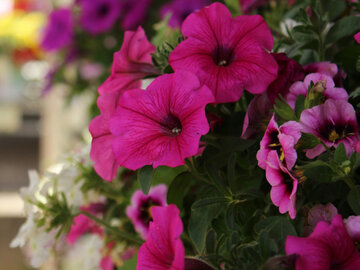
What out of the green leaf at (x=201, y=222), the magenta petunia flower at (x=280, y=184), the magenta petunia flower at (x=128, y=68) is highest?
the magenta petunia flower at (x=128, y=68)

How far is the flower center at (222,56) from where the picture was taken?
321 mm

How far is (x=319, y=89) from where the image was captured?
0.29m

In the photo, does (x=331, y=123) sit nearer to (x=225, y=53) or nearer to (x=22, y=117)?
(x=225, y=53)

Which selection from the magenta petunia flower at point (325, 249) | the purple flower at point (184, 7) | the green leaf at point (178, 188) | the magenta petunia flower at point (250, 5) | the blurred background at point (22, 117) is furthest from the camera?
the blurred background at point (22, 117)

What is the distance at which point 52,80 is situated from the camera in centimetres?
101

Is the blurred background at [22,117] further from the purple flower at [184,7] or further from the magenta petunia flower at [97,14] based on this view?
the purple flower at [184,7]

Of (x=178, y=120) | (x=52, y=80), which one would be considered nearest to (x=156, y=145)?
(x=178, y=120)

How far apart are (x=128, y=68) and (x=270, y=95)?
108 millimetres

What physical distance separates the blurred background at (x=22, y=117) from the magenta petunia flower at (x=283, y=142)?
1099 millimetres

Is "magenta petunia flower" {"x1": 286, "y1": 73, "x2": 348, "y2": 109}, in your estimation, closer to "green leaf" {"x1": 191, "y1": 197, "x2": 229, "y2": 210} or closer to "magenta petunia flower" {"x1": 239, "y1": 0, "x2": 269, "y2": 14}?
"green leaf" {"x1": 191, "y1": 197, "x2": 229, "y2": 210}

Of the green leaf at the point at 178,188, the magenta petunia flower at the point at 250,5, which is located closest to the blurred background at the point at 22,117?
the magenta petunia flower at the point at 250,5

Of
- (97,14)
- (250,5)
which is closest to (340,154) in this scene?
(250,5)

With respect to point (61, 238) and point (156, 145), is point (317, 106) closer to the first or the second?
point (156, 145)

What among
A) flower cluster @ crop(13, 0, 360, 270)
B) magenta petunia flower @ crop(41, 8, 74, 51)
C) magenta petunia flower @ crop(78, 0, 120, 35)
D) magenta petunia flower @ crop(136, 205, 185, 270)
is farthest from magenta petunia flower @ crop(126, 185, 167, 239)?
magenta petunia flower @ crop(41, 8, 74, 51)
